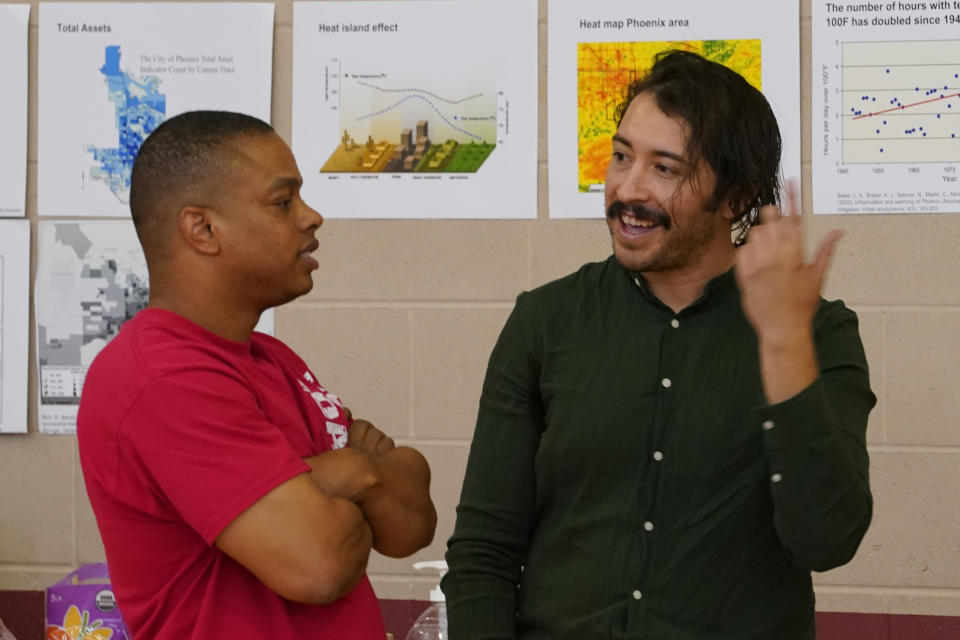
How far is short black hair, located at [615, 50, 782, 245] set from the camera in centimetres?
145

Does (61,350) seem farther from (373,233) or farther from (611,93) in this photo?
(611,93)

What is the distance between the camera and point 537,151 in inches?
97.0

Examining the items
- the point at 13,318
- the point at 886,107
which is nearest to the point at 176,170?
the point at 13,318

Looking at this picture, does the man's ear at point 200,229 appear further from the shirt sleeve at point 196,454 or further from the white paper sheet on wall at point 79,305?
the white paper sheet on wall at point 79,305

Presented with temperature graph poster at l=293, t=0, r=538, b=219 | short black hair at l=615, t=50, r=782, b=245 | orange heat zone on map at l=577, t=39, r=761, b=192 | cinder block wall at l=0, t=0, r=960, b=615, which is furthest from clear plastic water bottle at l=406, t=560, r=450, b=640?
short black hair at l=615, t=50, r=782, b=245

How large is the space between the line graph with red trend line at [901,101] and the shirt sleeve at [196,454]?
5.07 feet

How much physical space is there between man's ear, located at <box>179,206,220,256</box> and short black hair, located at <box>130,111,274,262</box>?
0.04 feet

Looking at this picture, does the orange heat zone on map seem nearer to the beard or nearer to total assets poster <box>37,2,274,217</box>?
total assets poster <box>37,2,274,217</box>

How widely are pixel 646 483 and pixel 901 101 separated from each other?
4.43ft

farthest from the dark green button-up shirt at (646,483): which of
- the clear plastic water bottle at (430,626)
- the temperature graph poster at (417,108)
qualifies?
the temperature graph poster at (417,108)

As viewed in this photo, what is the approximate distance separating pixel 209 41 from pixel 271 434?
4.81ft

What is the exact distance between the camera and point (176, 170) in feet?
4.74

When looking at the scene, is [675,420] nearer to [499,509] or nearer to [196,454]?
[499,509]

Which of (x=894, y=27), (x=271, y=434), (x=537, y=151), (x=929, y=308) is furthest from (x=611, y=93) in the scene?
(x=271, y=434)
